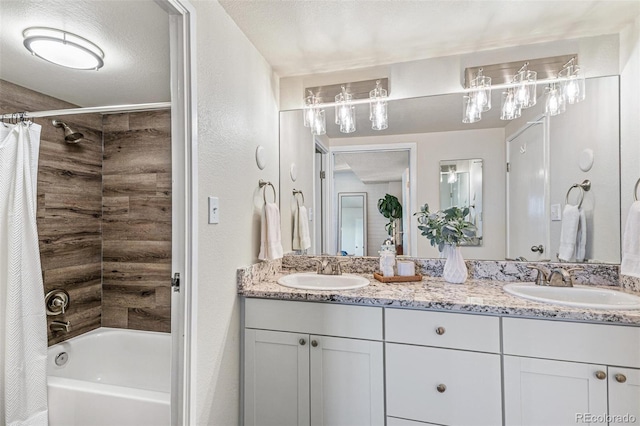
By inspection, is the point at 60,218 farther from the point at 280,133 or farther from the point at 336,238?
the point at 336,238

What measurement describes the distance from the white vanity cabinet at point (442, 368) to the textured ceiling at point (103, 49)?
1.81m

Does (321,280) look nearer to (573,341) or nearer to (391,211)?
(391,211)

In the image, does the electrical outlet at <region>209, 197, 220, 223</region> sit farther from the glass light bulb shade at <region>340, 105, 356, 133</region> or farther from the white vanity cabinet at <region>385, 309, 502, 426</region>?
the glass light bulb shade at <region>340, 105, 356, 133</region>

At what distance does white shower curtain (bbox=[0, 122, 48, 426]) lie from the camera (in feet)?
4.45

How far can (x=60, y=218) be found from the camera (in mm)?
2039

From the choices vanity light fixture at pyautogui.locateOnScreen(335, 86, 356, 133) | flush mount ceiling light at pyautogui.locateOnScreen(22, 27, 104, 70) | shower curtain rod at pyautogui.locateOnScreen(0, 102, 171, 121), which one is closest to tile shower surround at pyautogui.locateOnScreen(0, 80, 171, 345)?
shower curtain rod at pyautogui.locateOnScreen(0, 102, 171, 121)

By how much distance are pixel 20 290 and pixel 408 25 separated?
229cm

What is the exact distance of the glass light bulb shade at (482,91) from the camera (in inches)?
70.4

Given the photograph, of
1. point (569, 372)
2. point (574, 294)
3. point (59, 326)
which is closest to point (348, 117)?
point (574, 294)

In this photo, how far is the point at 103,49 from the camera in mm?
1617

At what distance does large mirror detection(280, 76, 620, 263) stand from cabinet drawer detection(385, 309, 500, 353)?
628 millimetres

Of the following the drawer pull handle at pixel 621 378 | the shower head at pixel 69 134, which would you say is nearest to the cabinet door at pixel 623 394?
the drawer pull handle at pixel 621 378

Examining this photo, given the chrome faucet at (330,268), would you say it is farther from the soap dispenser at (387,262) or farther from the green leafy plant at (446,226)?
the green leafy plant at (446,226)

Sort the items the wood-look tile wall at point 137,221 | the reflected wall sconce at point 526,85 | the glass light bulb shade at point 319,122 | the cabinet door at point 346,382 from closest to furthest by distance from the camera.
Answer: the cabinet door at point 346,382 < the reflected wall sconce at point 526,85 < the glass light bulb shade at point 319,122 < the wood-look tile wall at point 137,221
